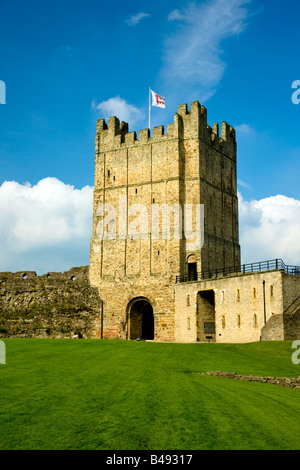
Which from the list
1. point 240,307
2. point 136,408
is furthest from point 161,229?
point 136,408

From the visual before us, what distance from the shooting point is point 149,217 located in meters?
42.7

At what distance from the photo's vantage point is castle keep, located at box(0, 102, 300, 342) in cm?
4028

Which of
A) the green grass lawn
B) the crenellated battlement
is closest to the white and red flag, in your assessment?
the crenellated battlement

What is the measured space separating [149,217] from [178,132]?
25.7 ft

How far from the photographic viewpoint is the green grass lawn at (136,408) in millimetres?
8494

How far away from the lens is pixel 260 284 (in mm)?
30844

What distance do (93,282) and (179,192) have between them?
11.5 metres

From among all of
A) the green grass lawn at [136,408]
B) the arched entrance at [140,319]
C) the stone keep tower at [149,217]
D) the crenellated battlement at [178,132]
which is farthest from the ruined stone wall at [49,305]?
the green grass lawn at [136,408]

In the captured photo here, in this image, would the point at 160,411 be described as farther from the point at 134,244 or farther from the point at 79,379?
the point at 134,244

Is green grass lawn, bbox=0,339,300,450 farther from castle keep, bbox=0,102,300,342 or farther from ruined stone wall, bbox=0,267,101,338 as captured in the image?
ruined stone wall, bbox=0,267,101,338

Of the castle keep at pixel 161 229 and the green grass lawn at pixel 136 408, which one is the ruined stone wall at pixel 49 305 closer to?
the castle keep at pixel 161 229

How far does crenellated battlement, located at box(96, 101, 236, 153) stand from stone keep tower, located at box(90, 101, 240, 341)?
0.10m

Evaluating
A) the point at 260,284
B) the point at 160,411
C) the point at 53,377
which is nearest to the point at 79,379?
the point at 53,377

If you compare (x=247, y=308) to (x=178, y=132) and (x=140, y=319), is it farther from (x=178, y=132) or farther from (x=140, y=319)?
(x=178, y=132)
